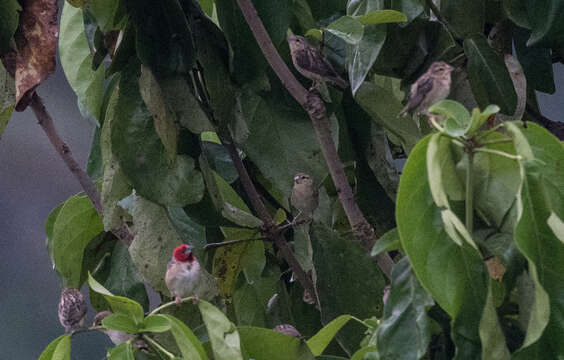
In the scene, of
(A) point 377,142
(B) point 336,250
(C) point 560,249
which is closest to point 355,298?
(B) point 336,250

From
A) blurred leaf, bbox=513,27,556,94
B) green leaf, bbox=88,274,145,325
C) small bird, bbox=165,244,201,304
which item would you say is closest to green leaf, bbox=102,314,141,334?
green leaf, bbox=88,274,145,325

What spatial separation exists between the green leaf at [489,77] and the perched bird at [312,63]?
108 millimetres

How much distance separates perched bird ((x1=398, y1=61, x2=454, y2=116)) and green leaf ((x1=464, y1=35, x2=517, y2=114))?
0.08 meters

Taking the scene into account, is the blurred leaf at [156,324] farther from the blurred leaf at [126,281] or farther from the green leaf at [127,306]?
the blurred leaf at [126,281]

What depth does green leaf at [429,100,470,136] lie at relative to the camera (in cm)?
40

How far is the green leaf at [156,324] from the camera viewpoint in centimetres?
52

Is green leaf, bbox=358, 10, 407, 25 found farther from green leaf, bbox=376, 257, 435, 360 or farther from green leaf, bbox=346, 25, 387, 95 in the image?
green leaf, bbox=376, 257, 435, 360

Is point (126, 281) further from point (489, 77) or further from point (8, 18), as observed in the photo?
point (489, 77)

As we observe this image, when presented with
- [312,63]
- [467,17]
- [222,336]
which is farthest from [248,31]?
[222,336]

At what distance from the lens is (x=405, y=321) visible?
429mm

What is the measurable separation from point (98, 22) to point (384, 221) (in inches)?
12.6

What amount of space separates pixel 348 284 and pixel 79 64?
1.21ft

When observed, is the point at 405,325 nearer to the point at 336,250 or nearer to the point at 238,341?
the point at 238,341

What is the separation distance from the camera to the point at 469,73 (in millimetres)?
673
